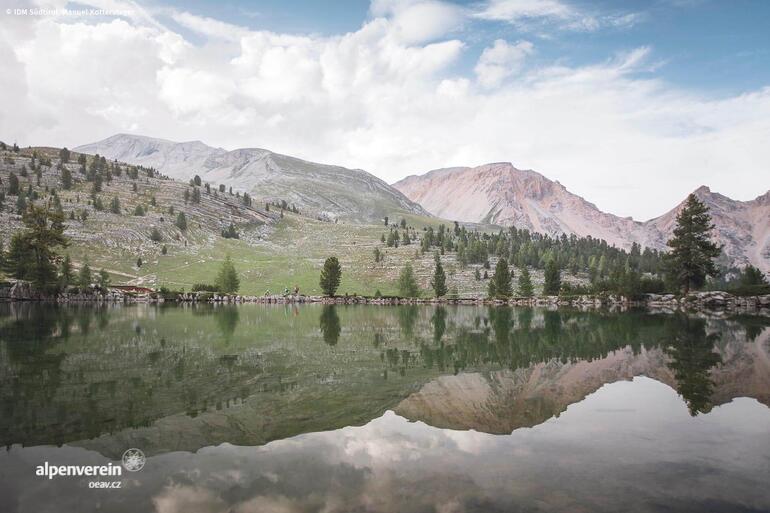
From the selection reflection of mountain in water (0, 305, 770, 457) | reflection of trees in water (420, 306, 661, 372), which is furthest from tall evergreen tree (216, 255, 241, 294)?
reflection of trees in water (420, 306, 661, 372)

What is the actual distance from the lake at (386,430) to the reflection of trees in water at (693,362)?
0.20 m

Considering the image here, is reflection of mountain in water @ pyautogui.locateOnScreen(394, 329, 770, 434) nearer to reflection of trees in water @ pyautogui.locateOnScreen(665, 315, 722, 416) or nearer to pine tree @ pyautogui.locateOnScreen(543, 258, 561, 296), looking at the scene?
reflection of trees in water @ pyautogui.locateOnScreen(665, 315, 722, 416)

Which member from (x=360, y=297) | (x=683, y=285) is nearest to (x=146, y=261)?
(x=360, y=297)

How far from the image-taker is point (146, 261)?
196 meters

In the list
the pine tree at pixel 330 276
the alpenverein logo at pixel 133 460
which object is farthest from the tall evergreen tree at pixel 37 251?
the alpenverein logo at pixel 133 460

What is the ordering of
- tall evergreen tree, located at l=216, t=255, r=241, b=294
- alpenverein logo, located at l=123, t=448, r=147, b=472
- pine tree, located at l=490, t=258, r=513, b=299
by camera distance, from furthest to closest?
1. pine tree, located at l=490, t=258, r=513, b=299
2. tall evergreen tree, located at l=216, t=255, r=241, b=294
3. alpenverein logo, located at l=123, t=448, r=147, b=472

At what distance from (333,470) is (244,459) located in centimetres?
247

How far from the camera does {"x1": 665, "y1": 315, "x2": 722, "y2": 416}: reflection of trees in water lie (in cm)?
2077

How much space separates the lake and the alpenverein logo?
220 mm

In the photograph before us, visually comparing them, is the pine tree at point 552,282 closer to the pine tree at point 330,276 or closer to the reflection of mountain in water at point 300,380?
the pine tree at point 330,276

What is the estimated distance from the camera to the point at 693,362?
29.7m

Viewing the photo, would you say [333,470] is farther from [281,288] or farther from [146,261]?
[146,261]

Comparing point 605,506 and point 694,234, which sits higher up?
point 694,234

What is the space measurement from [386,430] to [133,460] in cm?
720
